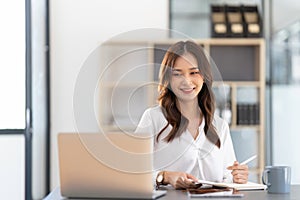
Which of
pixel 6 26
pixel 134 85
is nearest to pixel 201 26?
pixel 6 26

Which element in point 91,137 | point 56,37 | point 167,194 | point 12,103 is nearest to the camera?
point 91,137

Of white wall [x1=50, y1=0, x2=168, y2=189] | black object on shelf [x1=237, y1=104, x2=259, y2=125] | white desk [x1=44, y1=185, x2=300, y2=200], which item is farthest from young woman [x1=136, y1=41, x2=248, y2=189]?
white wall [x1=50, y1=0, x2=168, y2=189]

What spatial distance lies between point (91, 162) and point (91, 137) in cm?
8

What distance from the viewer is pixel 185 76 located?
216cm

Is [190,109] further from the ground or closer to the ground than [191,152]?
further from the ground

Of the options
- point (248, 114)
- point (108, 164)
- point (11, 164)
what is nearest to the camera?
point (108, 164)

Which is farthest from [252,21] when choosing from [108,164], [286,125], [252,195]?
[108,164]

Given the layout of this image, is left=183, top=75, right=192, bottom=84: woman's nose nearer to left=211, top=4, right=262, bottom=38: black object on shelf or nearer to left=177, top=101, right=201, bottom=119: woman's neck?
left=177, top=101, right=201, bottom=119: woman's neck

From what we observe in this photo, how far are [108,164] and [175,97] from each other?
1.53 feet

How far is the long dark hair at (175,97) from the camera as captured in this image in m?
2.18

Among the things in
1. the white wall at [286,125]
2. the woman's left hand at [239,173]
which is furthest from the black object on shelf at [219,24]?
the woman's left hand at [239,173]

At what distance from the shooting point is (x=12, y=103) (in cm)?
509

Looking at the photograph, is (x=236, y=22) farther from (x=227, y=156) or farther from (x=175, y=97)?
(x=175, y=97)

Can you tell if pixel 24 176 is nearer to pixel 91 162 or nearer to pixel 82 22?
pixel 82 22
